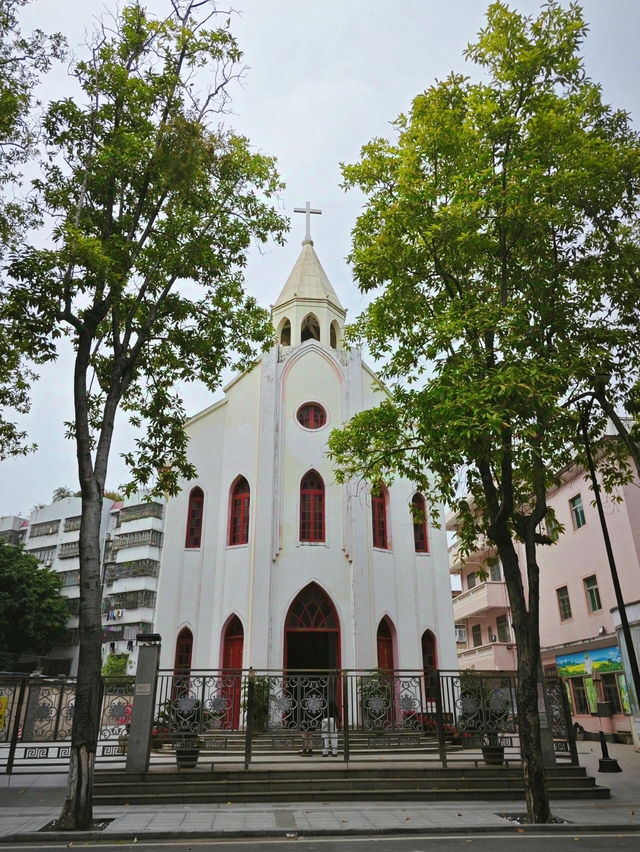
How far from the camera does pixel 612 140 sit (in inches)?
481

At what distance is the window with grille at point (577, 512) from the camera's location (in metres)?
26.9

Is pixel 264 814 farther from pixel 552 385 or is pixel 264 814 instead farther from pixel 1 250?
pixel 1 250

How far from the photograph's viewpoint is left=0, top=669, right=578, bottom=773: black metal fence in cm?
1127

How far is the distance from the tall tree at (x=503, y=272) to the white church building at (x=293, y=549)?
7914 millimetres

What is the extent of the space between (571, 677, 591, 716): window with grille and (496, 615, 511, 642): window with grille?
775 cm

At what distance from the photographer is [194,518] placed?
69.8 ft

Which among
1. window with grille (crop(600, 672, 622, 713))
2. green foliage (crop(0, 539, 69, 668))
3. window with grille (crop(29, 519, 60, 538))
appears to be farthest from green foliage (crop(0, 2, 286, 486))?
window with grille (crop(29, 519, 60, 538))

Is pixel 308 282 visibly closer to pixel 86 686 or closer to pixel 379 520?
pixel 379 520

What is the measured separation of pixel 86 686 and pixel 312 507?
12258 mm

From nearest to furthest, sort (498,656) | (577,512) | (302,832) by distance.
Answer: (302,832) → (577,512) → (498,656)

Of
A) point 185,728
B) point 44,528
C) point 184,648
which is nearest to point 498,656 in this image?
point 184,648

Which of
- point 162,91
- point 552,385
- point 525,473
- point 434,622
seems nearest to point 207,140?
point 162,91

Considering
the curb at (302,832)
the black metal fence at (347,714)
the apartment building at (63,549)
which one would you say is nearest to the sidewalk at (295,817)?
the curb at (302,832)

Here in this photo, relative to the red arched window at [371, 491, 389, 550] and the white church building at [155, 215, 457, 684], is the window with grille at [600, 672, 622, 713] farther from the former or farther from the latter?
the red arched window at [371, 491, 389, 550]
